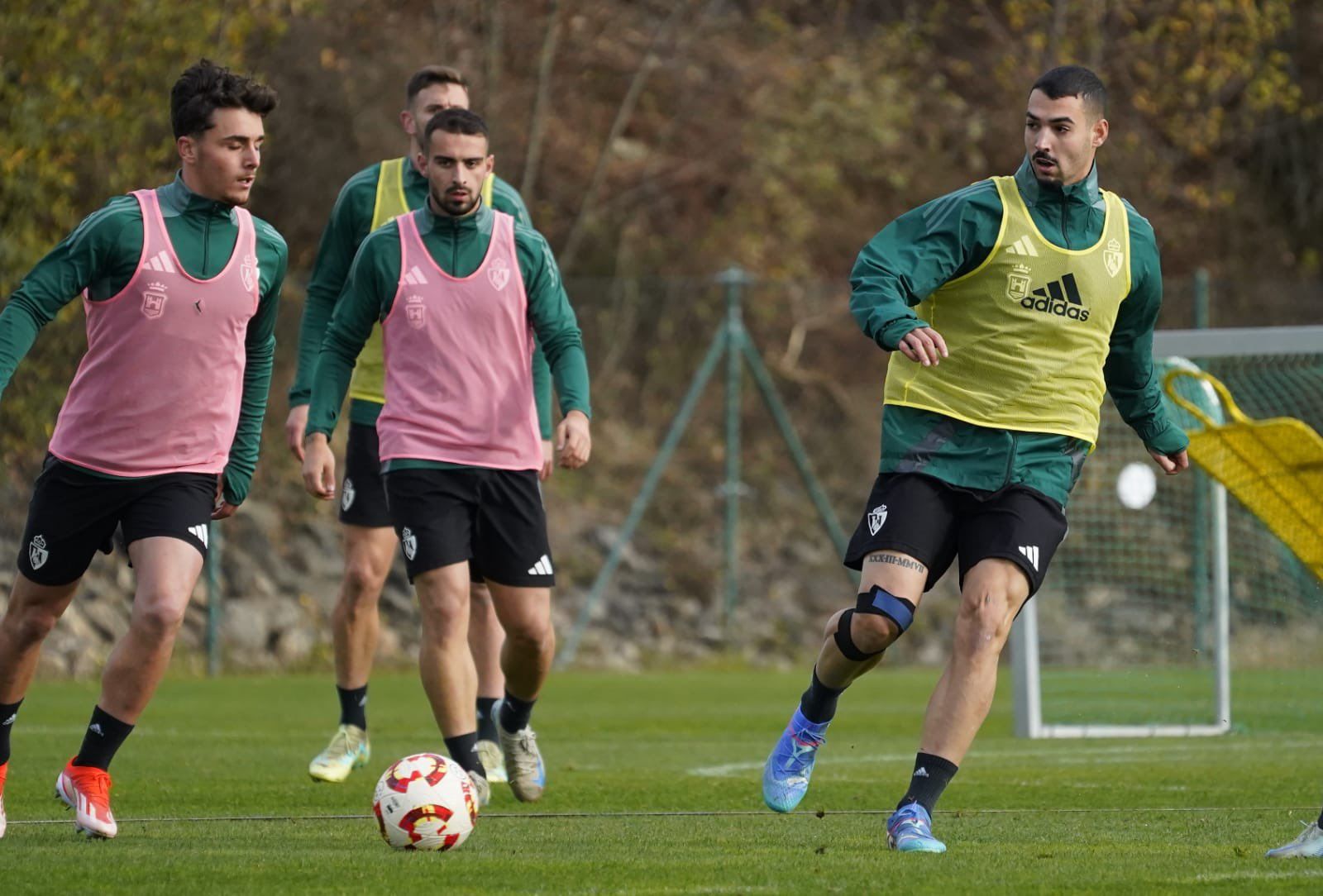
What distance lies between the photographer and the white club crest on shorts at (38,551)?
6.29m

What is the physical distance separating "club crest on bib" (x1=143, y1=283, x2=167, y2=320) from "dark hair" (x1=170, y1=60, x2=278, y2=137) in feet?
1.65

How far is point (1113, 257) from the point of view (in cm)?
618

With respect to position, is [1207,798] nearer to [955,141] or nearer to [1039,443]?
[1039,443]

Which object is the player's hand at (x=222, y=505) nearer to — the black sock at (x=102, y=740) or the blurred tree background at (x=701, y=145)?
the black sock at (x=102, y=740)

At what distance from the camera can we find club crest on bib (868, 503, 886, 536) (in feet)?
19.8

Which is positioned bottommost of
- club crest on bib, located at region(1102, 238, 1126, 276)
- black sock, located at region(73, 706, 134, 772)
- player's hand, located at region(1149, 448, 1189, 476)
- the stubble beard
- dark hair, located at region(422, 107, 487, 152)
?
black sock, located at region(73, 706, 134, 772)

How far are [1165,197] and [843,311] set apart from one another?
4.67 meters

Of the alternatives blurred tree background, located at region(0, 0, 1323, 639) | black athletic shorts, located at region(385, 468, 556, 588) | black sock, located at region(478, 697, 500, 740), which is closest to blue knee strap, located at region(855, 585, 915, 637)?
black athletic shorts, located at region(385, 468, 556, 588)

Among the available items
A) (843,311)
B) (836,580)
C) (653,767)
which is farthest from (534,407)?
(843,311)

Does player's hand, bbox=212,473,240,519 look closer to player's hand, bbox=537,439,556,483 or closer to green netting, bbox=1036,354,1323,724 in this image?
player's hand, bbox=537,439,556,483

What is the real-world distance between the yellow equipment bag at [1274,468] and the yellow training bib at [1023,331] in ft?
5.79

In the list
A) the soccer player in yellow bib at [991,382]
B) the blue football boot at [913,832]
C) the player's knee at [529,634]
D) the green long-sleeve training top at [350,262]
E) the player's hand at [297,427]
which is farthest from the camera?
the green long-sleeve training top at [350,262]

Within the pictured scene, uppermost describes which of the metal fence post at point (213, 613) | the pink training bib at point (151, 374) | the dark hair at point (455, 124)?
the dark hair at point (455, 124)

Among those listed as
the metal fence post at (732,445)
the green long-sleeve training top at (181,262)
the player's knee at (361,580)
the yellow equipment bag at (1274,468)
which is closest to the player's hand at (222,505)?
the green long-sleeve training top at (181,262)
